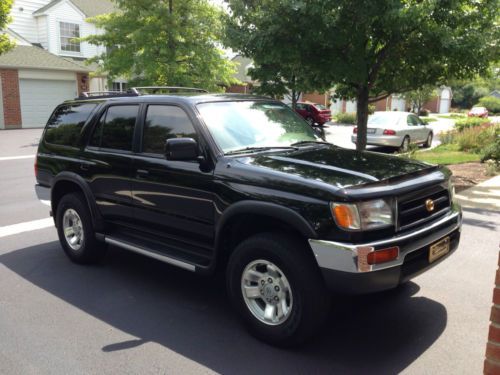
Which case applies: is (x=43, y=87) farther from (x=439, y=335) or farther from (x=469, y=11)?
(x=439, y=335)

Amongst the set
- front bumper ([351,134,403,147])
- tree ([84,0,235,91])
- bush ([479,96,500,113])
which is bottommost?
front bumper ([351,134,403,147])

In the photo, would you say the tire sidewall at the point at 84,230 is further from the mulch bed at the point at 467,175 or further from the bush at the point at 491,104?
the bush at the point at 491,104

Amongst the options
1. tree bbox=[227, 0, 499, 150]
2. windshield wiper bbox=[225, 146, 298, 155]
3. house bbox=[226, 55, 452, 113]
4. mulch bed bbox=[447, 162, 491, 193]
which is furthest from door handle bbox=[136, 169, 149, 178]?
house bbox=[226, 55, 452, 113]

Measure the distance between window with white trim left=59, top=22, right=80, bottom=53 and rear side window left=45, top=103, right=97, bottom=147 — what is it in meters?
25.4

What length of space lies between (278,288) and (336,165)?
1074 mm

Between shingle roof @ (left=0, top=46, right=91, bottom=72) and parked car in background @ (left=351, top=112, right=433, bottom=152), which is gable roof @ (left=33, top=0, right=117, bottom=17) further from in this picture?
parked car in background @ (left=351, top=112, right=433, bottom=152)

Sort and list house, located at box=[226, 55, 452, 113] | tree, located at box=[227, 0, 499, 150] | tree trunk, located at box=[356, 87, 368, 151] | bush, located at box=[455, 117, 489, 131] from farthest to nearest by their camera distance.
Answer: house, located at box=[226, 55, 452, 113] → bush, located at box=[455, 117, 489, 131] → tree trunk, located at box=[356, 87, 368, 151] → tree, located at box=[227, 0, 499, 150]

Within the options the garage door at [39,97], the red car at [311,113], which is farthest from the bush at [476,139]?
the garage door at [39,97]

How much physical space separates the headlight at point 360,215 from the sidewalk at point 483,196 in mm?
5476

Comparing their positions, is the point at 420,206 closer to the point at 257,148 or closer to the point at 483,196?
the point at 257,148

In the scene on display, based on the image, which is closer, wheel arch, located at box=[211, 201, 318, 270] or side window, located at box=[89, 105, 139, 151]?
wheel arch, located at box=[211, 201, 318, 270]

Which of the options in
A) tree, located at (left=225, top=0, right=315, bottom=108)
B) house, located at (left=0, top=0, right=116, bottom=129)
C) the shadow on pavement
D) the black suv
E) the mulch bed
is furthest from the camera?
house, located at (left=0, top=0, right=116, bottom=129)

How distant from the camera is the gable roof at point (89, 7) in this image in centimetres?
2815

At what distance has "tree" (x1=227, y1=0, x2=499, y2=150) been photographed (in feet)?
25.2
